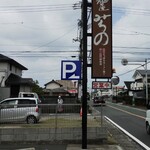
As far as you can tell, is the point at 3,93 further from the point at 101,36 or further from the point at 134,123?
the point at 101,36

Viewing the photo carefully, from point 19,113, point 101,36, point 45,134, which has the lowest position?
point 45,134

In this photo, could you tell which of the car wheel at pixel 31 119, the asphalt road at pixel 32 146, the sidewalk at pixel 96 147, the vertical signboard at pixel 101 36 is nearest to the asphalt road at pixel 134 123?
the sidewalk at pixel 96 147

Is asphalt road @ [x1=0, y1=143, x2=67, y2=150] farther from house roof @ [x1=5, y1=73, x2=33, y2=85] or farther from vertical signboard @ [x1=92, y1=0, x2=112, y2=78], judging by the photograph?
house roof @ [x1=5, y1=73, x2=33, y2=85]

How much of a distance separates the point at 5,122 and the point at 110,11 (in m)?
5.74

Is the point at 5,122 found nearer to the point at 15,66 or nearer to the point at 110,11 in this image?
the point at 110,11

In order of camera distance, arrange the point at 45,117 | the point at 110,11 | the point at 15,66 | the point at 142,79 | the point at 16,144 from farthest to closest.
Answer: the point at 142,79
the point at 15,66
the point at 45,117
the point at 16,144
the point at 110,11

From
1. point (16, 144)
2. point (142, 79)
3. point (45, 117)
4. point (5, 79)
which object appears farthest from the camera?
point (142, 79)

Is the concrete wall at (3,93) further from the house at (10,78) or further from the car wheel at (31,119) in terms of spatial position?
the car wheel at (31,119)

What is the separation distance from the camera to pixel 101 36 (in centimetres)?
1275

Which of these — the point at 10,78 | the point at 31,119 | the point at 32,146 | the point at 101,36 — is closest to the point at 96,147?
the point at 32,146

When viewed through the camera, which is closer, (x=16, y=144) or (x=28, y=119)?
(x=16, y=144)

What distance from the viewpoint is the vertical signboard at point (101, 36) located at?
12.7 meters

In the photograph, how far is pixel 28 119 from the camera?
1502 cm

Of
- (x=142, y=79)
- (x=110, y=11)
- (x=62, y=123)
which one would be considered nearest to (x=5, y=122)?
(x=62, y=123)
